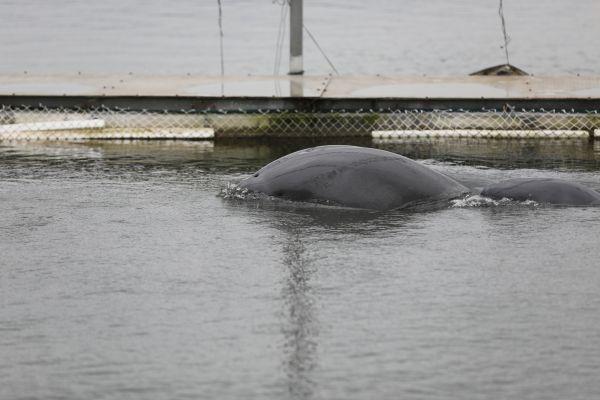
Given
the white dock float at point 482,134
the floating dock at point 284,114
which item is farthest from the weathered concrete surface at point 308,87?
the white dock float at point 482,134

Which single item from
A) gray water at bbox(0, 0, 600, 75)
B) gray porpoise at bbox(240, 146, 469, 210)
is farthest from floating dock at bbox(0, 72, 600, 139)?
gray water at bbox(0, 0, 600, 75)

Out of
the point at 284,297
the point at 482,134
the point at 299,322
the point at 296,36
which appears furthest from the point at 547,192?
the point at 296,36

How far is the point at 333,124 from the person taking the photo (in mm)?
18094

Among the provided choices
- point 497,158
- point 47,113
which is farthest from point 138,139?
point 497,158

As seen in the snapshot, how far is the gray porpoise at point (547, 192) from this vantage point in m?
12.0

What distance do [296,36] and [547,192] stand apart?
374 inches

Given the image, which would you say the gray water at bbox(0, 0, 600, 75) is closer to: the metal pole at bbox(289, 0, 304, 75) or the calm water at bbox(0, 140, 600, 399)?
the metal pole at bbox(289, 0, 304, 75)

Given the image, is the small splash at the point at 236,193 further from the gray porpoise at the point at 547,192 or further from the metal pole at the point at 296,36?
the metal pole at the point at 296,36

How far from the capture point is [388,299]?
Result: 28.5 feet

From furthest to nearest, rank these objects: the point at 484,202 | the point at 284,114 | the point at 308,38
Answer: the point at 308,38 → the point at 284,114 → the point at 484,202

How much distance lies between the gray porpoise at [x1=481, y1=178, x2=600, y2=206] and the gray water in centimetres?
2629

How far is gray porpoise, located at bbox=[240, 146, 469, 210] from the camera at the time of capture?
1191 centimetres

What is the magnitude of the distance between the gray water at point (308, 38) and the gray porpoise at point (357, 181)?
2550cm

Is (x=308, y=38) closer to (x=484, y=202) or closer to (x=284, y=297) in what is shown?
(x=484, y=202)
